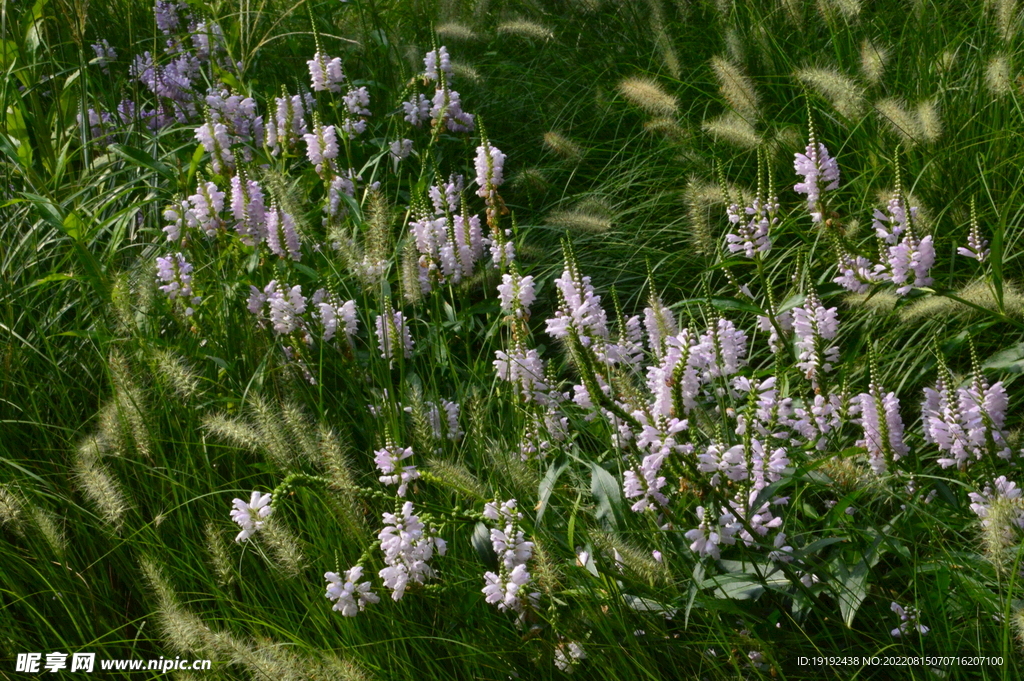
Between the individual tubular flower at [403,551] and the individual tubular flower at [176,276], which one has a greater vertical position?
the individual tubular flower at [176,276]

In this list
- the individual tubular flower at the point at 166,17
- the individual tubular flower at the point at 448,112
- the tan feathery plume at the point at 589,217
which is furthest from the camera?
the individual tubular flower at the point at 166,17

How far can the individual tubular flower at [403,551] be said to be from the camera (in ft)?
7.48

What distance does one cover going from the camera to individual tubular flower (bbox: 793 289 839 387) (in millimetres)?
2633

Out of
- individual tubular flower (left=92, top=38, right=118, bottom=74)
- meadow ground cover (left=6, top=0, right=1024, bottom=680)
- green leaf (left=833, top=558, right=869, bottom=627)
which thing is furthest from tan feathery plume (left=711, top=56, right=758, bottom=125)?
individual tubular flower (left=92, top=38, right=118, bottom=74)

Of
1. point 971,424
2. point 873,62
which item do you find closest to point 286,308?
point 971,424

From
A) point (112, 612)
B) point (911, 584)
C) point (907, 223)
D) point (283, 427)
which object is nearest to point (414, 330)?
point (283, 427)

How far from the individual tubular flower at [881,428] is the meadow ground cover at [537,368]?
12 millimetres

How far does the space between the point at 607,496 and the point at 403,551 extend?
19.0 inches

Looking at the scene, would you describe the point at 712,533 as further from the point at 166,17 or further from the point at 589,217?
the point at 166,17

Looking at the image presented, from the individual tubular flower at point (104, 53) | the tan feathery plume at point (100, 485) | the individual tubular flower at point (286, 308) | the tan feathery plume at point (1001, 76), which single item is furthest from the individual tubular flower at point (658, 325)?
the individual tubular flower at point (104, 53)

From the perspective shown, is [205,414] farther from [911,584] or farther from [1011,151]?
[1011,151]

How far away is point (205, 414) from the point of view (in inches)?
130

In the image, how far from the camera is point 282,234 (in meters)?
3.46

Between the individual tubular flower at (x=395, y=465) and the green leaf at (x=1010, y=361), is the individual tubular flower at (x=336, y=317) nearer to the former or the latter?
the individual tubular flower at (x=395, y=465)
